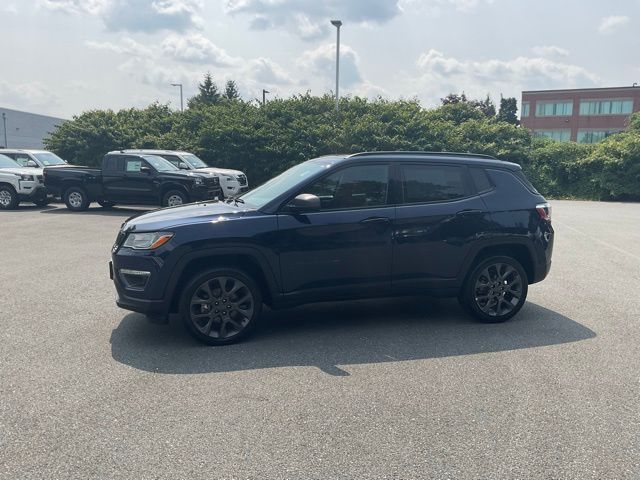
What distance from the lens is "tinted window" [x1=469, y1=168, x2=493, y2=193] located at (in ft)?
19.5

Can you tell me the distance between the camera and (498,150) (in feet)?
86.2

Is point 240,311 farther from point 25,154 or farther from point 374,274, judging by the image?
point 25,154

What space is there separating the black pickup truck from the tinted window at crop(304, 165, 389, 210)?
10.7 metres

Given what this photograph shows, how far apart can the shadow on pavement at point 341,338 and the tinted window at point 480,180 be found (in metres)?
1.46

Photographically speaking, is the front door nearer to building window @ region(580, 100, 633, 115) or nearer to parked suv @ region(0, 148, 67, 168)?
parked suv @ region(0, 148, 67, 168)

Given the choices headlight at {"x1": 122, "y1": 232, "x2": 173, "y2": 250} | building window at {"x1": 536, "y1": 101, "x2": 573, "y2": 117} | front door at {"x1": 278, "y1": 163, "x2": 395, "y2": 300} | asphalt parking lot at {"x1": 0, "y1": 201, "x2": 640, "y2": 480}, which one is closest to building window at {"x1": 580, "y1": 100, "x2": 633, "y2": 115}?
building window at {"x1": 536, "y1": 101, "x2": 573, "y2": 117}

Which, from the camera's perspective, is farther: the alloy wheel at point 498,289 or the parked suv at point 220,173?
Result: the parked suv at point 220,173

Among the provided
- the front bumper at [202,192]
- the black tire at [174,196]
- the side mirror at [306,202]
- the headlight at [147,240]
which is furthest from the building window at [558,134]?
the headlight at [147,240]

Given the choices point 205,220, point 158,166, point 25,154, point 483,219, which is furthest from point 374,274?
point 25,154

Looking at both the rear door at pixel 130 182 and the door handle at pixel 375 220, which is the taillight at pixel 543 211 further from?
the rear door at pixel 130 182

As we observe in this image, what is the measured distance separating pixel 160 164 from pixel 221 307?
12.1 meters

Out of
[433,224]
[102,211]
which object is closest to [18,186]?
[102,211]

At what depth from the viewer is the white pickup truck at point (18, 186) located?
17188 millimetres

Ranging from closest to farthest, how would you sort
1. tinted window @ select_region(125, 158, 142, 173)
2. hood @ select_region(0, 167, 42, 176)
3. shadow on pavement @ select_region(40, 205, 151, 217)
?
tinted window @ select_region(125, 158, 142, 173) → shadow on pavement @ select_region(40, 205, 151, 217) → hood @ select_region(0, 167, 42, 176)
